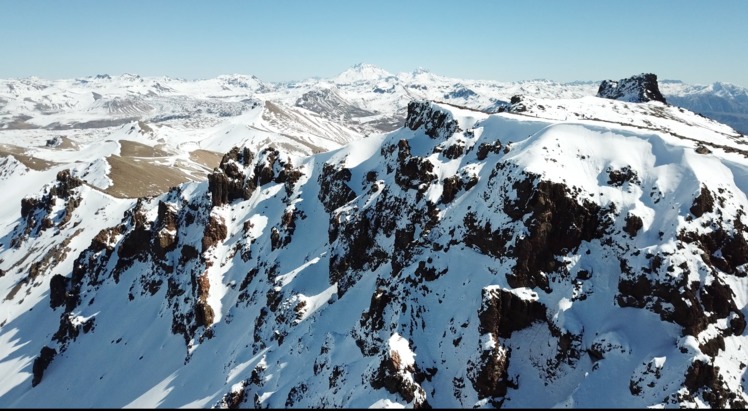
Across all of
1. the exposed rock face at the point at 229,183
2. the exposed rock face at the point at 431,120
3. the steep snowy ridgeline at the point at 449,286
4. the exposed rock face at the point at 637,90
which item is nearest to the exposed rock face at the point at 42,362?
the steep snowy ridgeline at the point at 449,286

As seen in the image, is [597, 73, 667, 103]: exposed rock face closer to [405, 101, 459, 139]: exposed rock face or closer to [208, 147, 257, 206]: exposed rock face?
[405, 101, 459, 139]: exposed rock face

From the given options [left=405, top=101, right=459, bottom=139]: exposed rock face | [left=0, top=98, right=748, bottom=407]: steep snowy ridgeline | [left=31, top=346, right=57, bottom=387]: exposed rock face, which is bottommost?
[left=31, top=346, right=57, bottom=387]: exposed rock face

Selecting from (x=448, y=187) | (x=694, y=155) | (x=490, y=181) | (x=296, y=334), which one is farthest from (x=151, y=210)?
(x=694, y=155)

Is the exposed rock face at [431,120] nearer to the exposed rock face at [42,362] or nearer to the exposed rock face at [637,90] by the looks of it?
the exposed rock face at [637,90]

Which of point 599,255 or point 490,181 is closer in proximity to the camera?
point 599,255

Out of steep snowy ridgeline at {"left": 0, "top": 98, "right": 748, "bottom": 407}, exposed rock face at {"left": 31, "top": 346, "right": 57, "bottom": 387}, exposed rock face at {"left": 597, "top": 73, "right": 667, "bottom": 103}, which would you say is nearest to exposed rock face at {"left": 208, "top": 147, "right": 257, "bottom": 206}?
steep snowy ridgeline at {"left": 0, "top": 98, "right": 748, "bottom": 407}

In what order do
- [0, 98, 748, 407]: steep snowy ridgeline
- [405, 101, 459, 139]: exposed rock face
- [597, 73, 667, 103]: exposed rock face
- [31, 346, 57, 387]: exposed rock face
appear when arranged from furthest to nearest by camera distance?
[597, 73, 667, 103]: exposed rock face → [31, 346, 57, 387]: exposed rock face → [405, 101, 459, 139]: exposed rock face → [0, 98, 748, 407]: steep snowy ridgeline

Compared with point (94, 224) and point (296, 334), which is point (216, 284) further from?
point (94, 224)

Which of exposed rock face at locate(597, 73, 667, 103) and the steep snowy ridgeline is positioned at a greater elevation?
exposed rock face at locate(597, 73, 667, 103)
